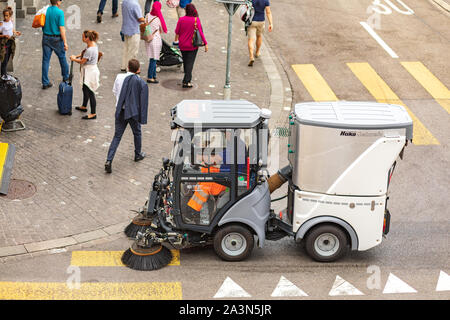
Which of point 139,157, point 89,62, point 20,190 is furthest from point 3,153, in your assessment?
point 89,62

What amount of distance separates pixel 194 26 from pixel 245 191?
6.98m

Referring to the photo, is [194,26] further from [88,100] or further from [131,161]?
[131,161]

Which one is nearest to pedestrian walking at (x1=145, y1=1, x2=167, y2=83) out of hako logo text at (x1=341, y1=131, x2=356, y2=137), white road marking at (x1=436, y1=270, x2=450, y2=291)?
hako logo text at (x1=341, y1=131, x2=356, y2=137)

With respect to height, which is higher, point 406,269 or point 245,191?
point 245,191

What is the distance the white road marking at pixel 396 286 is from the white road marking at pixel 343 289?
38 cm

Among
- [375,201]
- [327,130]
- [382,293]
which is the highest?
[327,130]

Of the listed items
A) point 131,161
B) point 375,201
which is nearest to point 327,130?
point 375,201

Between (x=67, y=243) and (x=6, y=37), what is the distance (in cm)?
642

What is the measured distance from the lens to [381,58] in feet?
60.5

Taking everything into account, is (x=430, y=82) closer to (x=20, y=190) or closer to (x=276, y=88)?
(x=276, y=88)

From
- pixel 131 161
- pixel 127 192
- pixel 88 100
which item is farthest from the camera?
pixel 88 100

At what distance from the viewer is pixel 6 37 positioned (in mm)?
15102

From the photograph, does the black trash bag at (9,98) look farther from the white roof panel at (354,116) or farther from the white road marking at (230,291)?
the white road marking at (230,291)

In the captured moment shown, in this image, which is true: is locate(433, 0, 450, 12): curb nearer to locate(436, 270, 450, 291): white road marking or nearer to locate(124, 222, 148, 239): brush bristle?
locate(436, 270, 450, 291): white road marking
